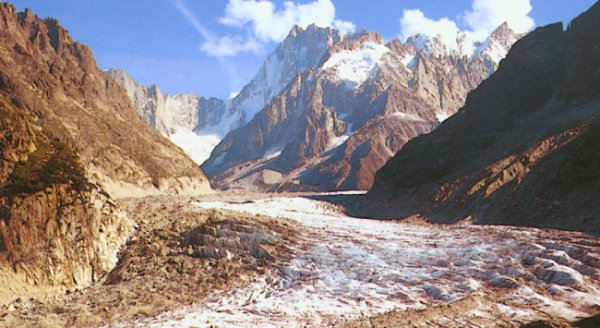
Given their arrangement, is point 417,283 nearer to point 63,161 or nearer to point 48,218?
point 48,218

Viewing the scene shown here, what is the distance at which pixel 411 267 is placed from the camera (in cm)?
1700

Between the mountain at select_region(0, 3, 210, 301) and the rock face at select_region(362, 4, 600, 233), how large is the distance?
23249mm

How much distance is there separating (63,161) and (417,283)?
16.0 metres

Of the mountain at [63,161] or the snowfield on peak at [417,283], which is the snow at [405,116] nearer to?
the mountain at [63,161]

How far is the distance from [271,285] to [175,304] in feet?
11.0

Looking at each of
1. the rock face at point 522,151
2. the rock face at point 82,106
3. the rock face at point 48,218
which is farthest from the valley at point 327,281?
the rock face at point 82,106

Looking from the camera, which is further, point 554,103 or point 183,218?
point 554,103

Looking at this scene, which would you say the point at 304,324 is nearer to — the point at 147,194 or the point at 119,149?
the point at 147,194

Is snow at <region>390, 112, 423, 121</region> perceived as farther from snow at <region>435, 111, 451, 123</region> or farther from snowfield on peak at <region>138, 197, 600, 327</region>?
snowfield on peak at <region>138, 197, 600, 327</region>

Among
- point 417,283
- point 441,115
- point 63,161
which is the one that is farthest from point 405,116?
point 417,283

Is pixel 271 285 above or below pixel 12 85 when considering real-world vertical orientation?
below

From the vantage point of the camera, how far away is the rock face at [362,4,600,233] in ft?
94.3

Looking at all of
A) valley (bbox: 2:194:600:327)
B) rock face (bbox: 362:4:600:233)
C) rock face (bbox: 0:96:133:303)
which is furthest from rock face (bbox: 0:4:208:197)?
rock face (bbox: 362:4:600:233)

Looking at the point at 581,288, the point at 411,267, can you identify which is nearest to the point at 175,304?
the point at 411,267
